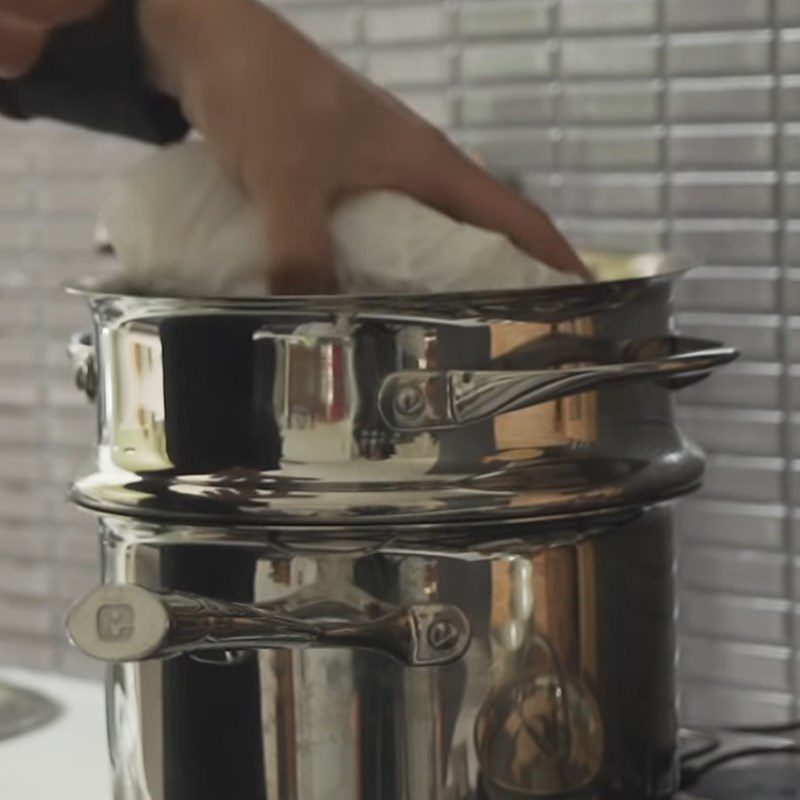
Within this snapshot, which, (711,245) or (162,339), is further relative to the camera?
(711,245)

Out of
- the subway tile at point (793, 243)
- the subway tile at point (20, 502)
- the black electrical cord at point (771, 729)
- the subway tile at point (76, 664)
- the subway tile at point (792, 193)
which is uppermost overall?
the subway tile at point (792, 193)

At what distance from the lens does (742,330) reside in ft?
2.49

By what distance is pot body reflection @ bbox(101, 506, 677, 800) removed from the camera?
1.78 ft

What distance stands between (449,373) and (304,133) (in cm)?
11

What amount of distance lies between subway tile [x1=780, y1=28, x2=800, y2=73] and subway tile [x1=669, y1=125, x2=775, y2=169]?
0.03 meters

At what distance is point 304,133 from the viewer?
58 centimetres

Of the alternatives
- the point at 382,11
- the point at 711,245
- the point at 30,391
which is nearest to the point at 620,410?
the point at 711,245

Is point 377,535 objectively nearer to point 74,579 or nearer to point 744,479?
point 744,479

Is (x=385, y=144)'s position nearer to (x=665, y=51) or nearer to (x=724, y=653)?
(x=665, y=51)

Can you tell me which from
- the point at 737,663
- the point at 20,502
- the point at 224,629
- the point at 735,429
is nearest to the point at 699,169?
the point at 735,429

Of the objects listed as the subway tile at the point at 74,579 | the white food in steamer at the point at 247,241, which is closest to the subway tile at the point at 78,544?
the subway tile at the point at 74,579

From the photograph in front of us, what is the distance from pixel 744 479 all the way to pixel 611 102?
18cm

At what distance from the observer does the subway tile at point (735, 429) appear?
29.9 inches

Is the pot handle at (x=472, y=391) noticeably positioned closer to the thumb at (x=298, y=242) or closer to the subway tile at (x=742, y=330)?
the thumb at (x=298, y=242)
